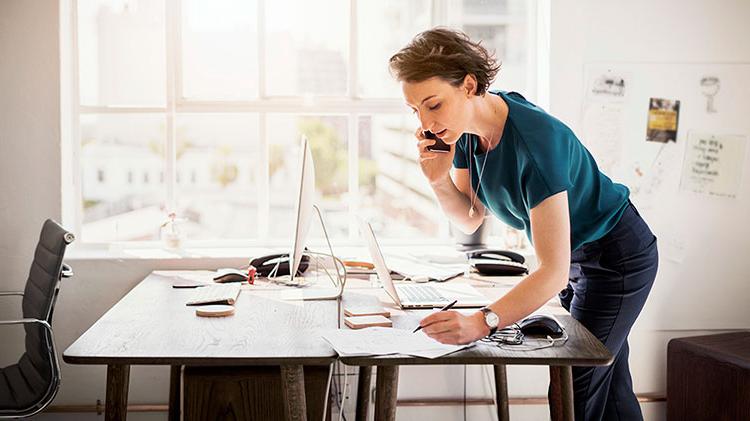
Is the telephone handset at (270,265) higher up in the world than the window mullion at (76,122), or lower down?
lower down

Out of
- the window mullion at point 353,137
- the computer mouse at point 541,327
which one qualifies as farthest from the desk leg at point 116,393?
the window mullion at point 353,137

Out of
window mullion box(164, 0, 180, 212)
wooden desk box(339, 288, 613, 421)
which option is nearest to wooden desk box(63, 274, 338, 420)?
wooden desk box(339, 288, 613, 421)

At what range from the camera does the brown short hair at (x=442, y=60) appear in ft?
6.75

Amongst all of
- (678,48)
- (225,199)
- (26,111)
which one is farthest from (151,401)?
(678,48)

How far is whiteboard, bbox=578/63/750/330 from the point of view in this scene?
3.53 m

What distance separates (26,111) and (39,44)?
0.27 m

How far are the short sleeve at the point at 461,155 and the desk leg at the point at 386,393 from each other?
2.14ft

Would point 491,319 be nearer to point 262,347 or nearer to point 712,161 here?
point 262,347

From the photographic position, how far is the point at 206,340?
212 centimetres

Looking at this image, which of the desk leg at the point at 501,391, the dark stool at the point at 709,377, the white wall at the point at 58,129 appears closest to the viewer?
the dark stool at the point at 709,377

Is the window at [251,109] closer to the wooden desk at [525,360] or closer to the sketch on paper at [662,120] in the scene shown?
the sketch on paper at [662,120]

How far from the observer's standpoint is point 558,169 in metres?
2.04

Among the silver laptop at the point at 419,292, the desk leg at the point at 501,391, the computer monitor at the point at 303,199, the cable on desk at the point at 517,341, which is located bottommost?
the desk leg at the point at 501,391

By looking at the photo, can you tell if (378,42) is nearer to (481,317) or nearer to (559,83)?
(559,83)
